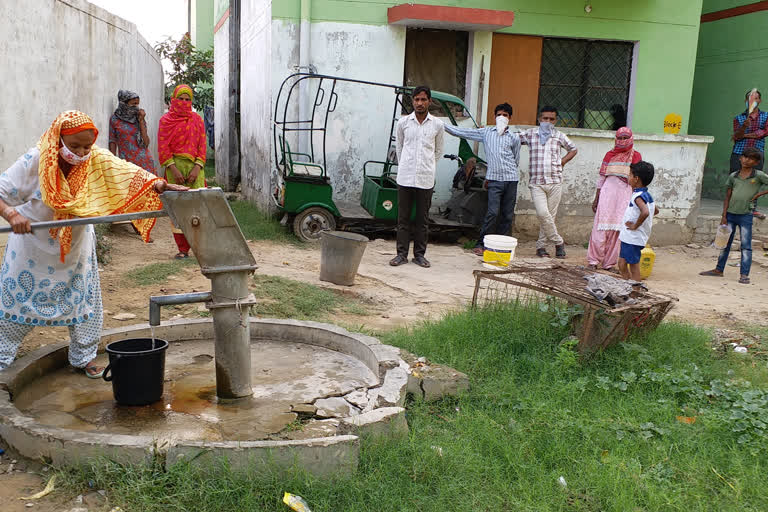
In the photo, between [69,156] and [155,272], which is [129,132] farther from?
[69,156]

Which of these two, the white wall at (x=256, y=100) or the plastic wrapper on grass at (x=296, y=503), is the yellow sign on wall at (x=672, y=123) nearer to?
the white wall at (x=256, y=100)

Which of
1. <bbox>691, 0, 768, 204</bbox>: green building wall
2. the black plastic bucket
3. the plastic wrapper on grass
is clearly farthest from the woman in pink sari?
the plastic wrapper on grass

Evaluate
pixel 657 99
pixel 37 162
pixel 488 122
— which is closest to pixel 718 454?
pixel 37 162

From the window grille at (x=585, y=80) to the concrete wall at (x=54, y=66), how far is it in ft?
20.5

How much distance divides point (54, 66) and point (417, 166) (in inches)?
148

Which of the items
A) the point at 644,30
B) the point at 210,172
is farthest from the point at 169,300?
the point at 210,172

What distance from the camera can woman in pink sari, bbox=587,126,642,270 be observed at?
25.3ft

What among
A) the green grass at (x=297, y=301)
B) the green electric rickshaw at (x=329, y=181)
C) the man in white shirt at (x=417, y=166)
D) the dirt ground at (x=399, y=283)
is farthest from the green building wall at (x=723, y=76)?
the green grass at (x=297, y=301)

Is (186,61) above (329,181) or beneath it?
above

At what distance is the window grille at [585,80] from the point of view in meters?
10.5

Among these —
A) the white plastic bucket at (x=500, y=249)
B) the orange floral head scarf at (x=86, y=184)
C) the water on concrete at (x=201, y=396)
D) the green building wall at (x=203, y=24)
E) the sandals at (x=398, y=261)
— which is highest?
the green building wall at (x=203, y=24)

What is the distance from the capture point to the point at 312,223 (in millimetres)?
8578

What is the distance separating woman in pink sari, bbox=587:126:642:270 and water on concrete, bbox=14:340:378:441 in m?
4.56

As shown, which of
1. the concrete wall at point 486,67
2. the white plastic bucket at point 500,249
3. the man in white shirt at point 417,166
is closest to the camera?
the white plastic bucket at point 500,249
